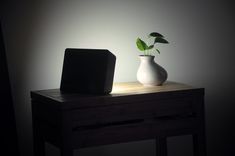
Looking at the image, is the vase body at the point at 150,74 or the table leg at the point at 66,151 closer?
the table leg at the point at 66,151

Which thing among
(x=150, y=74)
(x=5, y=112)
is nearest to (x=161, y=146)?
(x=150, y=74)

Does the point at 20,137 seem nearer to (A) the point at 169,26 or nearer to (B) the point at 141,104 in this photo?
(B) the point at 141,104

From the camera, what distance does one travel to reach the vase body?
2373 millimetres

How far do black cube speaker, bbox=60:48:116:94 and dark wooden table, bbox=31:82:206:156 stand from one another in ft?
0.16

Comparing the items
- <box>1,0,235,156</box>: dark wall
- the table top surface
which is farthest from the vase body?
<box>1,0,235,156</box>: dark wall

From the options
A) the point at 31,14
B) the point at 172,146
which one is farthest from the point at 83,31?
the point at 172,146

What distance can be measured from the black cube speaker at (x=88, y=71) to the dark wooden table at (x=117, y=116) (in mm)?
50

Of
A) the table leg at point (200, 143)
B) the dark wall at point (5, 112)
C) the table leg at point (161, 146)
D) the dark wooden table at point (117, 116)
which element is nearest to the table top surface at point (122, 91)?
the dark wooden table at point (117, 116)

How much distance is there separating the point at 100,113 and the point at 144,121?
0.22 meters

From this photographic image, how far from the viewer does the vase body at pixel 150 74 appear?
7.79ft

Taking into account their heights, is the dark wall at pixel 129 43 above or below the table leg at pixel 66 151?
above

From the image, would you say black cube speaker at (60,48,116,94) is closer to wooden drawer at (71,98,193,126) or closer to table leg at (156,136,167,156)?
wooden drawer at (71,98,193,126)

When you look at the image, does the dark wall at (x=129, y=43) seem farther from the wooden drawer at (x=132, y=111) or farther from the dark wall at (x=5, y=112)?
the wooden drawer at (x=132, y=111)

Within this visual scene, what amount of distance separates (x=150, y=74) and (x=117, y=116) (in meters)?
0.33
